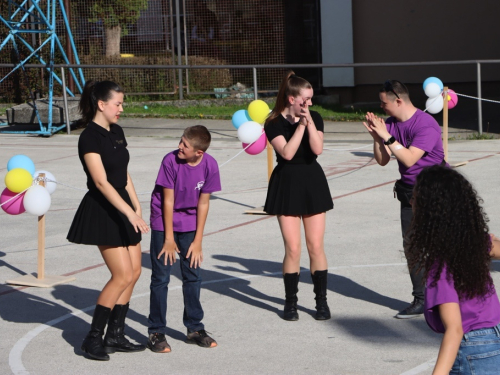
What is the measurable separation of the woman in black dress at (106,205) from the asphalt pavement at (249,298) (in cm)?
43

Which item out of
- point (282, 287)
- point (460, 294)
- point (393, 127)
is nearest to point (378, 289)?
point (282, 287)

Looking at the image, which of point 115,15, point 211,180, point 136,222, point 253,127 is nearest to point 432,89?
point 253,127

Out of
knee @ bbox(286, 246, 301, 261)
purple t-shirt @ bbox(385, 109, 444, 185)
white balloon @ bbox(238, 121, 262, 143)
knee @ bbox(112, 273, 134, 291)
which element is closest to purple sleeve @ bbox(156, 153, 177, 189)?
knee @ bbox(112, 273, 134, 291)

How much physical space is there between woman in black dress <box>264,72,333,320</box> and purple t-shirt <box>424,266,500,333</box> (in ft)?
9.92

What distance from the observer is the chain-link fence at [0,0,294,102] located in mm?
21984

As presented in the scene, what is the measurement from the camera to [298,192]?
6465mm

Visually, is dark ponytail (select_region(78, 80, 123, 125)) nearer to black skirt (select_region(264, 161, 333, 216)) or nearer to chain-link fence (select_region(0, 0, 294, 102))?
black skirt (select_region(264, 161, 333, 216))

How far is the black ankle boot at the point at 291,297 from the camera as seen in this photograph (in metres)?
6.55

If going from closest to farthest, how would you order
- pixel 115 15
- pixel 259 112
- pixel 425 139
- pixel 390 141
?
pixel 390 141
pixel 425 139
pixel 259 112
pixel 115 15

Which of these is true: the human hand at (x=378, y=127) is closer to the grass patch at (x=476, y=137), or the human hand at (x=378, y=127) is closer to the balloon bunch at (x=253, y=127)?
the balloon bunch at (x=253, y=127)

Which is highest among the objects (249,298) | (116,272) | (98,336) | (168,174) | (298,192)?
(168,174)

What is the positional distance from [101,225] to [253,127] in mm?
4004

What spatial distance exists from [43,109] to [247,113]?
10266 mm

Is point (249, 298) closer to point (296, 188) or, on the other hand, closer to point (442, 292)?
point (296, 188)
